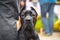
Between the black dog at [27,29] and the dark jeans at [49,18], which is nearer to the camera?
the black dog at [27,29]

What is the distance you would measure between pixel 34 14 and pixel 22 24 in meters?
0.23

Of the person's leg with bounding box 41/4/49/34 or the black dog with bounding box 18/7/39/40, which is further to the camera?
the person's leg with bounding box 41/4/49/34

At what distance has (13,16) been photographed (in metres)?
2.89

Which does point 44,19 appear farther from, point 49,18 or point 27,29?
point 27,29

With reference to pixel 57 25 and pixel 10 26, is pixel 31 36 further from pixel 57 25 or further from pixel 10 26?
pixel 57 25

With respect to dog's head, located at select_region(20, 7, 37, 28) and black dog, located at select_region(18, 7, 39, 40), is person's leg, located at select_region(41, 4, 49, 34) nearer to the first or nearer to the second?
dog's head, located at select_region(20, 7, 37, 28)

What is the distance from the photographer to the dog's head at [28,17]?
9.69ft

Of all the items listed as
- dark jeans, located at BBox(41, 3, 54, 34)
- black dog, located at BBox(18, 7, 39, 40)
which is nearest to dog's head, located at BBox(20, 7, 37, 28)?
black dog, located at BBox(18, 7, 39, 40)

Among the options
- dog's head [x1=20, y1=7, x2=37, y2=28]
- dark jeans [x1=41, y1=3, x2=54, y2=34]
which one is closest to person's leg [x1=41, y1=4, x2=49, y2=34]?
dark jeans [x1=41, y1=3, x2=54, y2=34]

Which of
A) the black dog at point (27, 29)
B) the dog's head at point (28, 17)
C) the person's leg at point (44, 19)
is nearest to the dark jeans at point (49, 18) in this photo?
the person's leg at point (44, 19)

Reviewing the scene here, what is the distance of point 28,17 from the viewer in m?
2.99

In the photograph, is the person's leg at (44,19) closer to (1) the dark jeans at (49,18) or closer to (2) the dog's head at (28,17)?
(1) the dark jeans at (49,18)

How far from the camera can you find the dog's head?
9.69 feet

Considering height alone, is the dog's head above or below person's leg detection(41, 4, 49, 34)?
above
